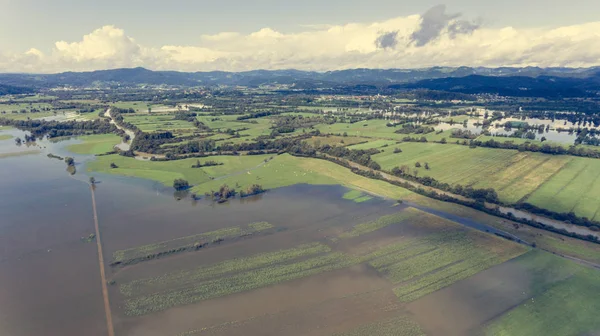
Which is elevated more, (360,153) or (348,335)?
(360,153)

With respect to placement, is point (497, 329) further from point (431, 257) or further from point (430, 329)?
point (431, 257)

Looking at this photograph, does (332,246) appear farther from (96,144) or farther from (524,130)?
(524,130)

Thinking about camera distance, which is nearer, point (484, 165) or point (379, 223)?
point (379, 223)

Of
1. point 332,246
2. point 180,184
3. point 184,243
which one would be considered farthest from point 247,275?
point 180,184

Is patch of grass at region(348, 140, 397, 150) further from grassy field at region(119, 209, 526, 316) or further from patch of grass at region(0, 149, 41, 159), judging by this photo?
patch of grass at region(0, 149, 41, 159)

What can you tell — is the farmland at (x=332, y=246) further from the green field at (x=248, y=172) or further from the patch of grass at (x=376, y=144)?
the patch of grass at (x=376, y=144)

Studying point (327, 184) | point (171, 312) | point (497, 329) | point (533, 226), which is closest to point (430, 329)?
point (497, 329)

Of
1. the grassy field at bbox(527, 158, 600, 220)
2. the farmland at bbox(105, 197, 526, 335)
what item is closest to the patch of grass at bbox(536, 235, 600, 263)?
the farmland at bbox(105, 197, 526, 335)
